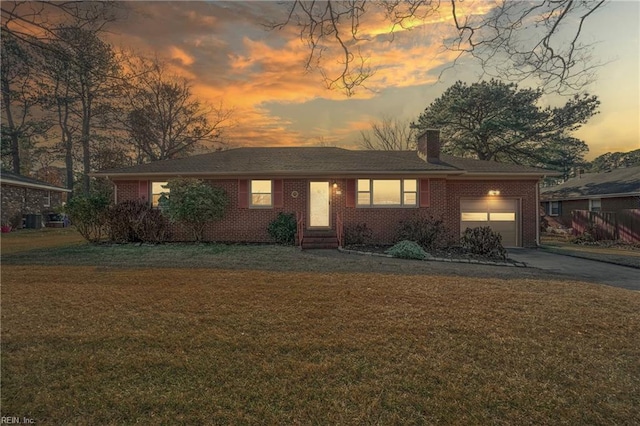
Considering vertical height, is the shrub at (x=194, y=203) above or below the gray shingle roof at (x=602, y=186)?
below

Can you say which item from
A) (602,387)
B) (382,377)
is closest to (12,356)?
(382,377)

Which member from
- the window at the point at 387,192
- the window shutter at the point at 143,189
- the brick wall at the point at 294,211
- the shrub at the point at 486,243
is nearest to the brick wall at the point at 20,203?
the window shutter at the point at 143,189

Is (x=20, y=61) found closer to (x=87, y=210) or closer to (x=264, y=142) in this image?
(x=87, y=210)

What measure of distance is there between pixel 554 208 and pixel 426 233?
18.3m

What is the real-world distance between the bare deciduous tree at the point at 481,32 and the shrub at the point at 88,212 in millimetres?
10795

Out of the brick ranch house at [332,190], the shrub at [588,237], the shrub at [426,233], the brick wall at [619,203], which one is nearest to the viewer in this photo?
the shrub at [426,233]

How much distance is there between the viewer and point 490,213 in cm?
1442

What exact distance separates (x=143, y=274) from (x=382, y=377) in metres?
6.11

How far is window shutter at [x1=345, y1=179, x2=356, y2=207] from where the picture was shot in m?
13.4

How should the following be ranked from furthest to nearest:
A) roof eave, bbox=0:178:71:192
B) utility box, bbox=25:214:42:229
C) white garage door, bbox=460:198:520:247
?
utility box, bbox=25:214:42:229 < roof eave, bbox=0:178:71:192 < white garage door, bbox=460:198:520:247

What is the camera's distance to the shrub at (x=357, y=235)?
499 inches

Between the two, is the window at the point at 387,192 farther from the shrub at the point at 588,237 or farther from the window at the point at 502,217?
the shrub at the point at 588,237

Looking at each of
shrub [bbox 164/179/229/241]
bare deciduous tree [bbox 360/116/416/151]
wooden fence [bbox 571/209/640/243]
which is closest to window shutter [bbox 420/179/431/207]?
shrub [bbox 164/179/229/241]

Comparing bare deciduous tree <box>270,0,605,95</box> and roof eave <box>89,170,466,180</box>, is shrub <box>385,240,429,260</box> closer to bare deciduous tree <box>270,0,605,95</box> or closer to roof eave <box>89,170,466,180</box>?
roof eave <box>89,170,466,180</box>
